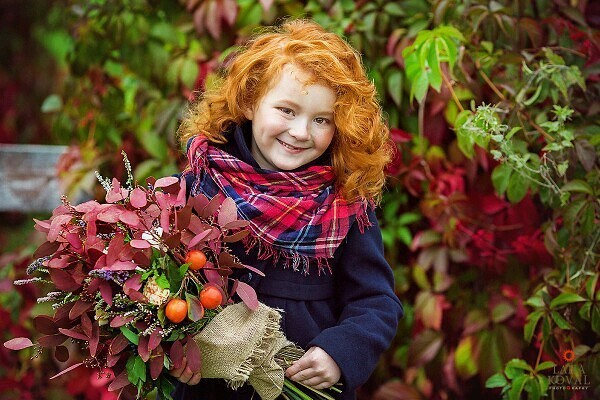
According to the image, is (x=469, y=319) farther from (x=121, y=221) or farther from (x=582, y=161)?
(x=121, y=221)

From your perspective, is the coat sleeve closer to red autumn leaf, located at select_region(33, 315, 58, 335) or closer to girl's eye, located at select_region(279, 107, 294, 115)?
girl's eye, located at select_region(279, 107, 294, 115)

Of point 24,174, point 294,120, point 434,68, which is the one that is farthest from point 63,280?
point 24,174

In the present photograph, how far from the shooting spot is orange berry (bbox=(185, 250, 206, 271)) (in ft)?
5.73

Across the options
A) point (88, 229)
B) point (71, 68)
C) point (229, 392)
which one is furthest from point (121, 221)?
point (71, 68)

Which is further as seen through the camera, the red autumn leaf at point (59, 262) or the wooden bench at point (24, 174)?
the wooden bench at point (24, 174)

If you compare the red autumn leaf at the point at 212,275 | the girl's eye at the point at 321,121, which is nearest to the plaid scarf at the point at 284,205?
the girl's eye at the point at 321,121

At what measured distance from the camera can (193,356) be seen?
1759 millimetres

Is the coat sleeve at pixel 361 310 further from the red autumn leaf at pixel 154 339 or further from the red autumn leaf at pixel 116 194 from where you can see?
the red autumn leaf at pixel 116 194

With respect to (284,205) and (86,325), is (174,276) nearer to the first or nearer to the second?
(86,325)

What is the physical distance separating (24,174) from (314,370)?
2278mm

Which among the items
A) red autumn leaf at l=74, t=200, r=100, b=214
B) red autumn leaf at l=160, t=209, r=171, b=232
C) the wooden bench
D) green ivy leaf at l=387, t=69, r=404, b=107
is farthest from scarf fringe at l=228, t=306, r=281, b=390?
the wooden bench

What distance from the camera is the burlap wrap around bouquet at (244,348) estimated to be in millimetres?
1827

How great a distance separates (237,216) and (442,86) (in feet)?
3.00

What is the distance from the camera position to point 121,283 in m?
1.72
